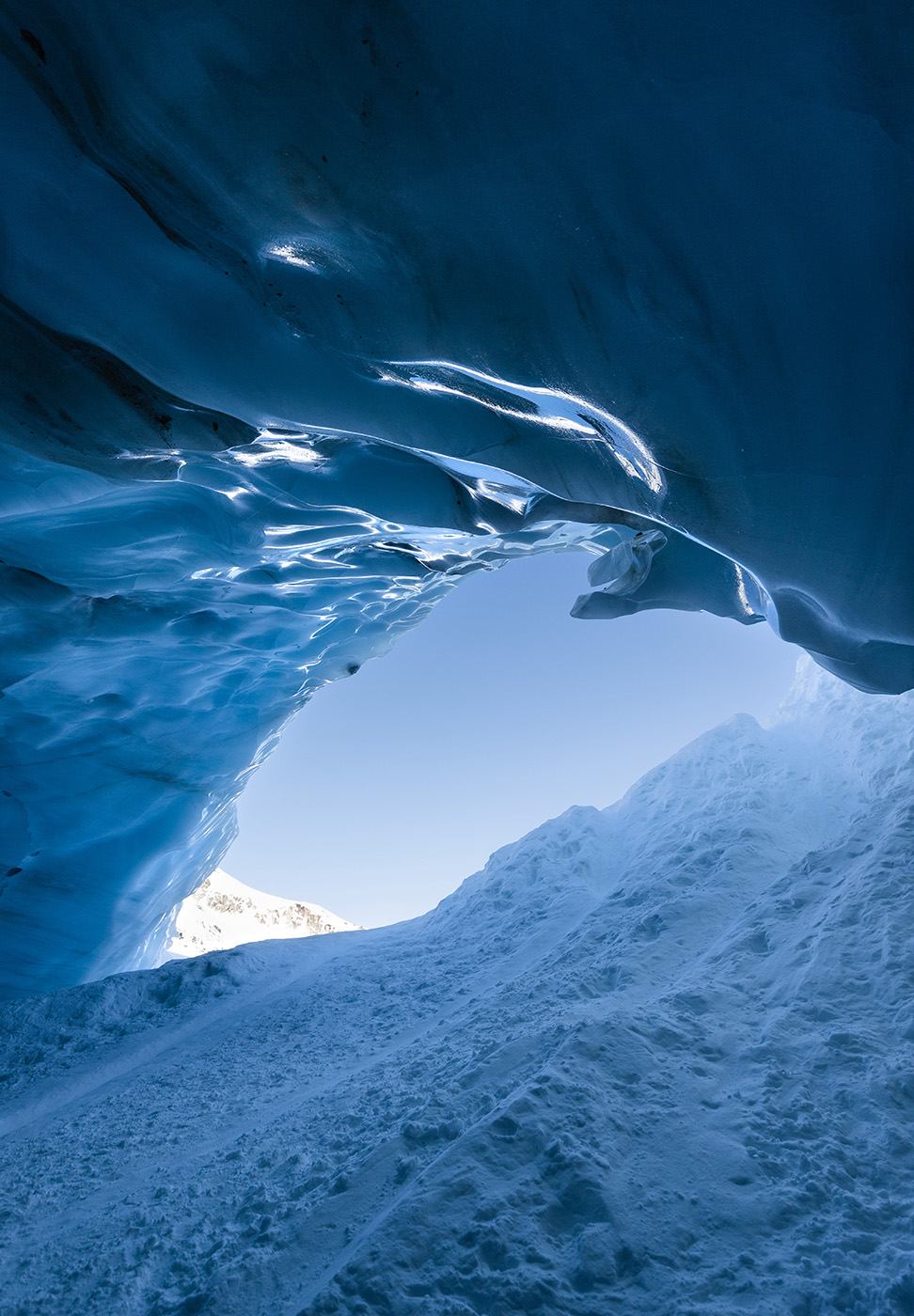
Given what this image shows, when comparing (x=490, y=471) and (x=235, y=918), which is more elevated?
(x=490, y=471)

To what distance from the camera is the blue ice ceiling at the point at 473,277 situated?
1628 mm

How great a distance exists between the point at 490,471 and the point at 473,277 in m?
1.13

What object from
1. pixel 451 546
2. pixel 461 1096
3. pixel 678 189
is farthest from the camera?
pixel 451 546

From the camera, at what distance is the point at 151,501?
3484 millimetres

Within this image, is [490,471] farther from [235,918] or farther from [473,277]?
[235,918]

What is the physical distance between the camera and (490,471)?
3123 millimetres

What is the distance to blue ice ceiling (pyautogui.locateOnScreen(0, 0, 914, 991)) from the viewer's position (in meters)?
1.63

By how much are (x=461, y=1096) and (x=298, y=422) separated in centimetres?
297

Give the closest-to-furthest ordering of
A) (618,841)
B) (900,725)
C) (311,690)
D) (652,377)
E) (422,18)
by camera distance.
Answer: (422,18) → (652,377) → (900,725) → (311,690) → (618,841)

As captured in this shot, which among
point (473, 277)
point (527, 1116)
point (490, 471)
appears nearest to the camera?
point (473, 277)

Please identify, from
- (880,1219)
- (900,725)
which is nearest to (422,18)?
(880,1219)

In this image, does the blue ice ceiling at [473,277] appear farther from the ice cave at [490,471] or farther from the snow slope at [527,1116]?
the snow slope at [527,1116]

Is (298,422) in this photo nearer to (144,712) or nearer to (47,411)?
(47,411)

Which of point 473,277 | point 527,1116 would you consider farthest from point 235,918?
point 473,277
